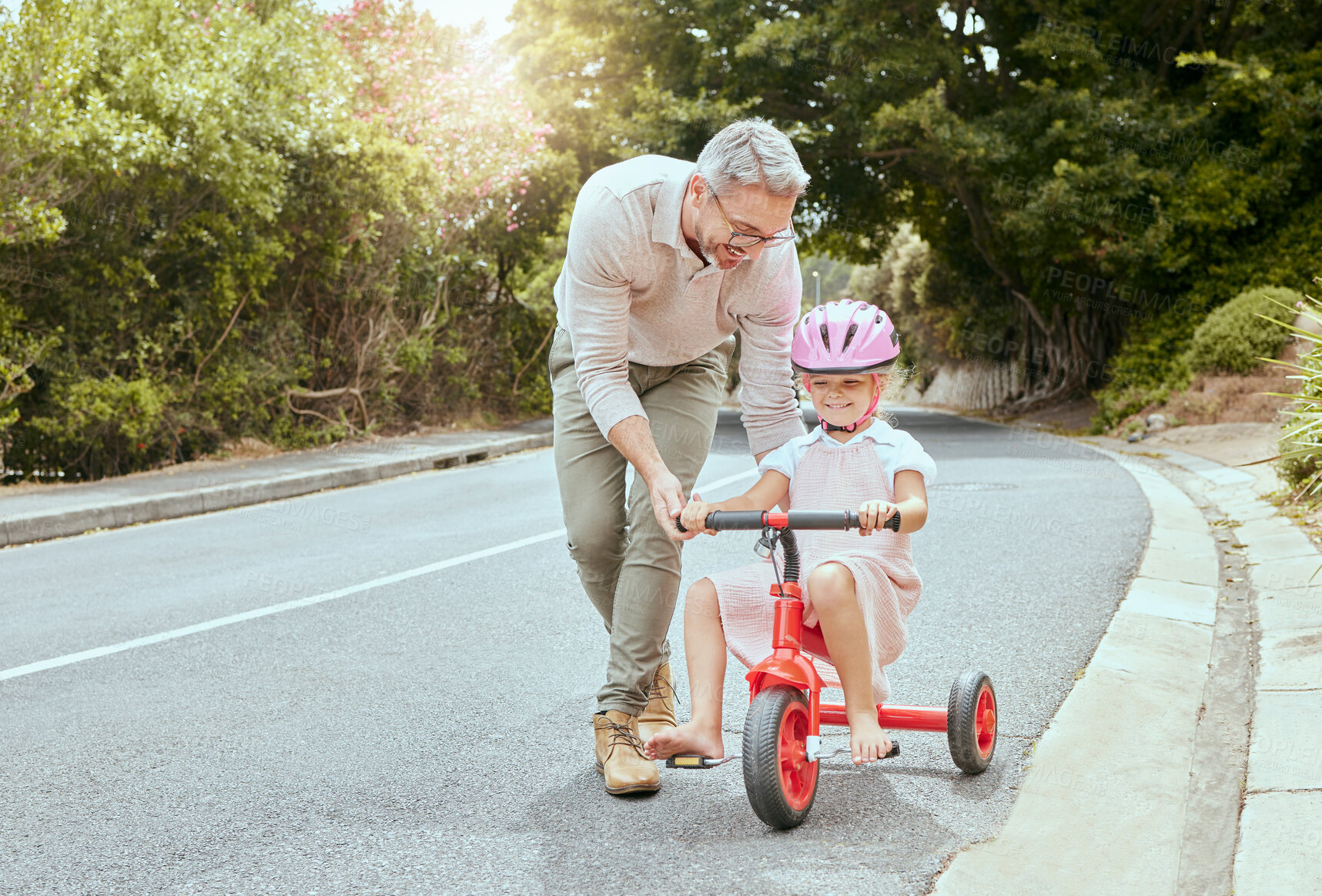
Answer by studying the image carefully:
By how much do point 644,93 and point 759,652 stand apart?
19946 millimetres

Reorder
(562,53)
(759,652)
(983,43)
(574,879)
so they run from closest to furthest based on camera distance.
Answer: (574,879) < (759,652) < (983,43) < (562,53)

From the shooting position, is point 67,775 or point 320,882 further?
point 67,775

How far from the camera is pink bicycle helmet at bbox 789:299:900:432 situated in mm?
3287

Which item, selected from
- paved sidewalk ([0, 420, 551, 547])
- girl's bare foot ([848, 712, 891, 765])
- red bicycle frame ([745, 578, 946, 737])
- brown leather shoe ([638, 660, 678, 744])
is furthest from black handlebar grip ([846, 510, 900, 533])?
paved sidewalk ([0, 420, 551, 547])

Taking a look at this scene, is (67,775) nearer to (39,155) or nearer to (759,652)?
(759,652)

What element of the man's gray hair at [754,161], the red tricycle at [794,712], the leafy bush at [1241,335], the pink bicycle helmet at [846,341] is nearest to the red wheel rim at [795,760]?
the red tricycle at [794,712]

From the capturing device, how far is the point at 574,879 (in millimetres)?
2840

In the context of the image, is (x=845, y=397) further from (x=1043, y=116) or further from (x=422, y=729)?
(x=1043, y=116)

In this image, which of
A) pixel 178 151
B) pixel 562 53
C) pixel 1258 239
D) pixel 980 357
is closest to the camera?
pixel 178 151

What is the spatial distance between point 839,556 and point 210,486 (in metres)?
9.29

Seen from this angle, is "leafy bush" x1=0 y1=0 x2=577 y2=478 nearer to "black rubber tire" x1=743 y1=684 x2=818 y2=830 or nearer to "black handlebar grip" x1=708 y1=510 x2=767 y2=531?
"black handlebar grip" x1=708 y1=510 x2=767 y2=531

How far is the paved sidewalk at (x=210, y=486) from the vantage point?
31.6ft

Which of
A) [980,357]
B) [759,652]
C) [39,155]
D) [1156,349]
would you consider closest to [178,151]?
[39,155]

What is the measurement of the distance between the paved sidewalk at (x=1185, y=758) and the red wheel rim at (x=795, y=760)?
424mm
